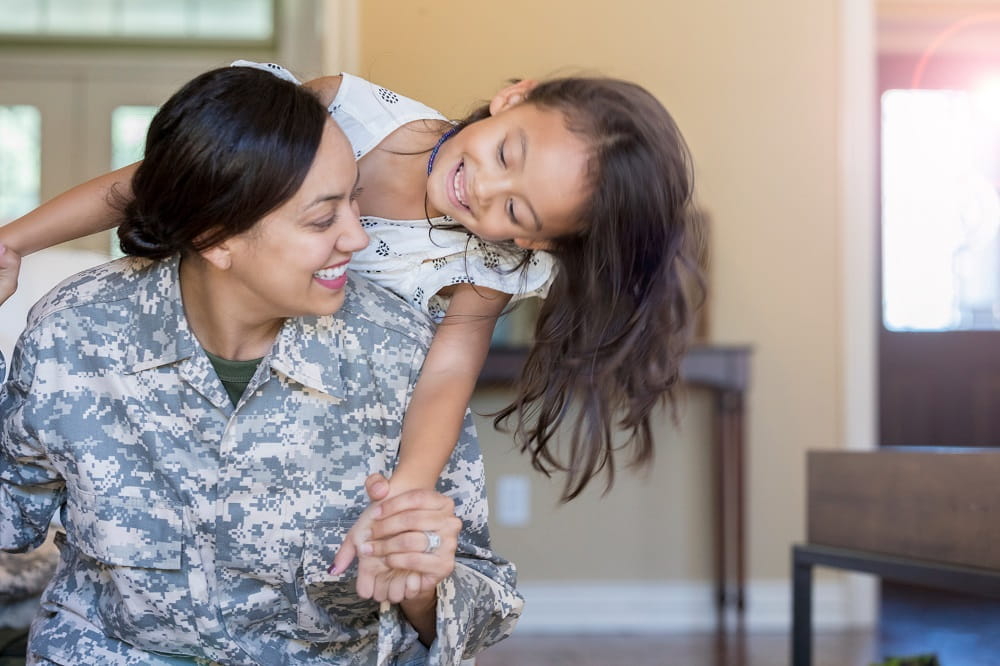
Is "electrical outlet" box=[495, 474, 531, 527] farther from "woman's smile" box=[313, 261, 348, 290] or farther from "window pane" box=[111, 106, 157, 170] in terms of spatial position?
"window pane" box=[111, 106, 157, 170]

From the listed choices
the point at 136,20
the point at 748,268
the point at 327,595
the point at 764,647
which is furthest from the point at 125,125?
the point at 327,595

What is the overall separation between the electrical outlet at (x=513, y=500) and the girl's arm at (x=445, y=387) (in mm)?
2342

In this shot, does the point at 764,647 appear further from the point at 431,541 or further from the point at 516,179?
the point at 431,541

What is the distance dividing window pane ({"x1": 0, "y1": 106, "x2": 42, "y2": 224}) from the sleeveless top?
5.39m

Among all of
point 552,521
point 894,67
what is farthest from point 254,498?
point 894,67

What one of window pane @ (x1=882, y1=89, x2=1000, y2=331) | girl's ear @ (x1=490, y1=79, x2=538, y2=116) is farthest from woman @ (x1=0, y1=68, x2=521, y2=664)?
window pane @ (x1=882, y1=89, x2=1000, y2=331)

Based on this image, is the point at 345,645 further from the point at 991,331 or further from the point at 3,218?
the point at 3,218

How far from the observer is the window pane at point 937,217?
548 centimetres

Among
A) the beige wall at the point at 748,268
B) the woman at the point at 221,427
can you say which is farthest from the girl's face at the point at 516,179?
the beige wall at the point at 748,268

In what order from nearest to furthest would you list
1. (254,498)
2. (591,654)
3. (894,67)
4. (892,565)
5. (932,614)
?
(254,498)
(892,565)
(591,654)
(932,614)
(894,67)

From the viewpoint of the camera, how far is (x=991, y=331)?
18.9 feet

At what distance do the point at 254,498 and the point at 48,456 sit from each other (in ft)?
0.79

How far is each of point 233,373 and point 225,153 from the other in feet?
0.89

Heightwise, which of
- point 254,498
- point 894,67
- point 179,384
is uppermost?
point 894,67
